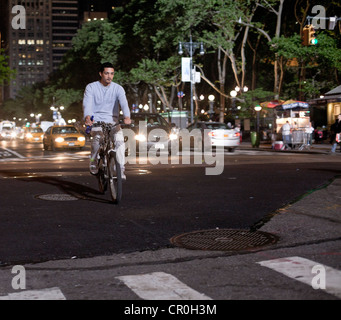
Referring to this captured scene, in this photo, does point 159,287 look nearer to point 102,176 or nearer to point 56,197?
point 102,176

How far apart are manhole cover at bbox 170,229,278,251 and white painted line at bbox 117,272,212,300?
114 centimetres

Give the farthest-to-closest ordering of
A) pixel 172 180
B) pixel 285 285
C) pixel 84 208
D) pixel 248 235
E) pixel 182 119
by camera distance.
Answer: pixel 182 119
pixel 172 180
pixel 84 208
pixel 248 235
pixel 285 285

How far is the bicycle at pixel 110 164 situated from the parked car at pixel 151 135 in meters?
13.3

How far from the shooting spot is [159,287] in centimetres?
433

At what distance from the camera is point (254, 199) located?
362 inches

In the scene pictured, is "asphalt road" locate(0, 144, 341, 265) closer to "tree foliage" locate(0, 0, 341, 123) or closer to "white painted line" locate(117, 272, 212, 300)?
"white painted line" locate(117, 272, 212, 300)

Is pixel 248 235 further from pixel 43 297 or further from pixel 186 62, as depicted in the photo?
pixel 186 62

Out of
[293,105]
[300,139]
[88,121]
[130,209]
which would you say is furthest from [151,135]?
[130,209]

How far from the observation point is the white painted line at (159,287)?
161 inches

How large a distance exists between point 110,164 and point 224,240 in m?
3.05

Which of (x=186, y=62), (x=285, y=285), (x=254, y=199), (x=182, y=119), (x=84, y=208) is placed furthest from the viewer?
(x=182, y=119)

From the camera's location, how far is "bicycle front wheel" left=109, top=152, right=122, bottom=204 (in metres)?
8.46

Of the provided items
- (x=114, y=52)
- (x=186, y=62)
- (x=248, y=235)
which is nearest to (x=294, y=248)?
(x=248, y=235)
